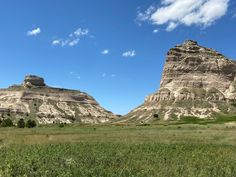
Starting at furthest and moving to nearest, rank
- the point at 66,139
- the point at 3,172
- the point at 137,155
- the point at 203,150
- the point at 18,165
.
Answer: the point at 66,139, the point at 203,150, the point at 137,155, the point at 18,165, the point at 3,172

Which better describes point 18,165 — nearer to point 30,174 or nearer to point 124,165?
point 30,174

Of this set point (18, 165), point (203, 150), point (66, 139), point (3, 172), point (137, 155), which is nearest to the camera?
point (3, 172)

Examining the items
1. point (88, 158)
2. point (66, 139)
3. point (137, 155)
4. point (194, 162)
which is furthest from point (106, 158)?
point (66, 139)

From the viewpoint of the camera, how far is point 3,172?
30.7 metres

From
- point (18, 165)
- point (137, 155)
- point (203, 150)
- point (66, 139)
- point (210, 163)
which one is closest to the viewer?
point (18, 165)

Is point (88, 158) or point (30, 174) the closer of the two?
point (30, 174)

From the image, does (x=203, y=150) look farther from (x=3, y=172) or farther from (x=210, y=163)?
(x=3, y=172)

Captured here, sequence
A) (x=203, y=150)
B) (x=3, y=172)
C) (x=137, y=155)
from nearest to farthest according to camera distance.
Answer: (x=3, y=172)
(x=137, y=155)
(x=203, y=150)

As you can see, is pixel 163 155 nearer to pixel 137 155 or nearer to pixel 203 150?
pixel 137 155

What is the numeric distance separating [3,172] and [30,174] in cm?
195

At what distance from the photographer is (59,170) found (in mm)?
31984

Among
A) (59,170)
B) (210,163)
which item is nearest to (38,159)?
(59,170)

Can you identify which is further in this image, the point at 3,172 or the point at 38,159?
the point at 38,159

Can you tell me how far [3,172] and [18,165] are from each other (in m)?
3.88
